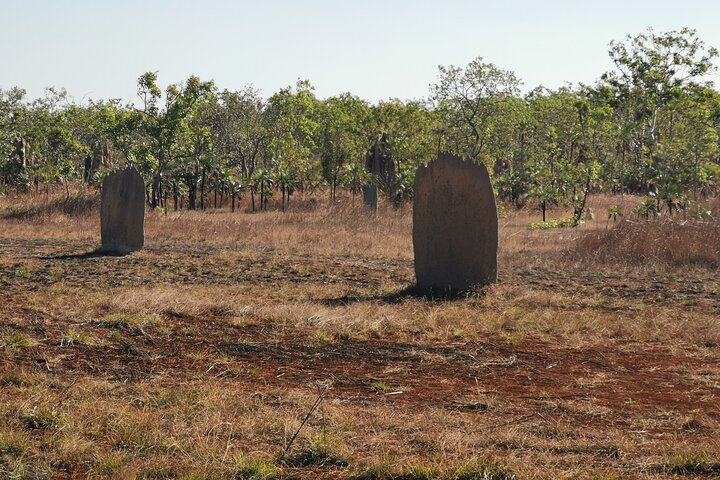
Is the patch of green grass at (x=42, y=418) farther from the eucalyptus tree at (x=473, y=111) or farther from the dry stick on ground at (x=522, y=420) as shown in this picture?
the eucalyptus tree at (x=473, y=111)

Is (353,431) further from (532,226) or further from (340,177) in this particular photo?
(340,177)

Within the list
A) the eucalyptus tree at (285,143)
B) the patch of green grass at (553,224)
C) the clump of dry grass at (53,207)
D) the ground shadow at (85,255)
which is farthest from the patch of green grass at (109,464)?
the eucalyptus tree at (285,143)

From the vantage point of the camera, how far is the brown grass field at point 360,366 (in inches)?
241

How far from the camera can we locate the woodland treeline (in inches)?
1049

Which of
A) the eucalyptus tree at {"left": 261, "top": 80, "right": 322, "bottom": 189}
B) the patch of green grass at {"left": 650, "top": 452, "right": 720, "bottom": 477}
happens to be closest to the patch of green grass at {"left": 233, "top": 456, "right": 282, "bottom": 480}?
the patch of green grass at {"left": 650, "top": 452, "right": 720, "bottom": 477}

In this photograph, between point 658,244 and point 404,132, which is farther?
point 404,132

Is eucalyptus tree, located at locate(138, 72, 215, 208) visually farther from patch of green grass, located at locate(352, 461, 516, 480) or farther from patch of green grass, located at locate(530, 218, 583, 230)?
patch of green grass, located at locate(352, 461, 516, 480)

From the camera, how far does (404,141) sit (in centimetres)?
3644

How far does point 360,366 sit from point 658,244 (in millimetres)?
10522

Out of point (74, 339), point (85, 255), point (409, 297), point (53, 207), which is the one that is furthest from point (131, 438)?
point (53, 207)

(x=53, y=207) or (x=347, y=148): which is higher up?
(x=347, y=148)

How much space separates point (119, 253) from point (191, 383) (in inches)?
462

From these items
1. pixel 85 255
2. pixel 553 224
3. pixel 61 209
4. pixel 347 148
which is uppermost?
pixel 347 148

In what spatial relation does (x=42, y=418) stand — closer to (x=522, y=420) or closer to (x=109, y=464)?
(x=109, y=464)
